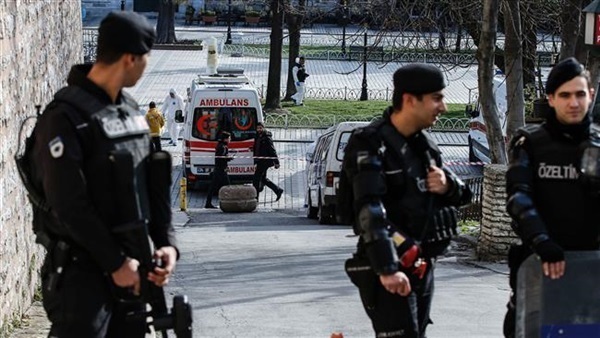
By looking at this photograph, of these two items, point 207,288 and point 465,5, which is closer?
point 207,288

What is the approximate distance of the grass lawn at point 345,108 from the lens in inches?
1356

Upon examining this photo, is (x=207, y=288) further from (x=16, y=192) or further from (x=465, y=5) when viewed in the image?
(x=465, y=5)

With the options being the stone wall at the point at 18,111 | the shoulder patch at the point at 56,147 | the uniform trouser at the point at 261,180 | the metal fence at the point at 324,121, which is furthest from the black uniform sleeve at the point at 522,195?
the metal fence at the point at 324,121

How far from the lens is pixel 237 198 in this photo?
72.0ft

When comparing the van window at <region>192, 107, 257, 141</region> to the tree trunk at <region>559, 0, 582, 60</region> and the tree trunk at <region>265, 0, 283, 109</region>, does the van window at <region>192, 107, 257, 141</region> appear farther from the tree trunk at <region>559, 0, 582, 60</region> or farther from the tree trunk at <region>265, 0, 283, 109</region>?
the tree trunk at <region>559, 0, 582, 60</region>

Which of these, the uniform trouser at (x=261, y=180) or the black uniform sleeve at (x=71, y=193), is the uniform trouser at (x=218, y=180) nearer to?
the uniform trouser at (x=261, y=180)

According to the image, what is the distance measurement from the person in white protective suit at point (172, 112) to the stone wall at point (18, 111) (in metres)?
19.1

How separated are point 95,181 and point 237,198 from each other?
55.7ft

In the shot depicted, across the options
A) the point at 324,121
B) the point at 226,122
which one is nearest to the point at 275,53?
the point at 324,121

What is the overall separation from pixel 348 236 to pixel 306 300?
6773mm

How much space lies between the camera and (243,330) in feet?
29.0

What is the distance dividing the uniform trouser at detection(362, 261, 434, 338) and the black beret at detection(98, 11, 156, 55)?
1770 millimetres

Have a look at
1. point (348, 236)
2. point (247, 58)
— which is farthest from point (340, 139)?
point (247, 58)

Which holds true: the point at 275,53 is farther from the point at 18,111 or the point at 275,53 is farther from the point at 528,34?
the point at 18,111
